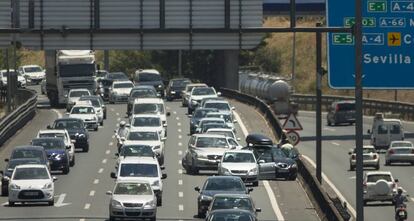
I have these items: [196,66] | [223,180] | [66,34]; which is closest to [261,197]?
[223,180]

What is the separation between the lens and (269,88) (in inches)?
3947

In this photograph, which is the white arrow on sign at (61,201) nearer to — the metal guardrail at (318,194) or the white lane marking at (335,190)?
the metal guardrail at (318,194)

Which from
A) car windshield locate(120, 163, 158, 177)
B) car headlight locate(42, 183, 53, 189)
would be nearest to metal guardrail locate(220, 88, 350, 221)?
car windshield locate(120, 163, 158, 177)

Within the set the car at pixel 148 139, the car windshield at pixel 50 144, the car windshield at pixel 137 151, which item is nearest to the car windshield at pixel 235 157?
the car windshield at pixel 137 151

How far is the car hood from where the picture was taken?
4169cm

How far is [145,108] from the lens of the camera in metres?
72.2

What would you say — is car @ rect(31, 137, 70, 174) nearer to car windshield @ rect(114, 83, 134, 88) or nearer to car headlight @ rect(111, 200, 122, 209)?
car headlight @ rect(111, 200, 122, 209)

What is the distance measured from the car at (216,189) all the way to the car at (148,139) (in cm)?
1312

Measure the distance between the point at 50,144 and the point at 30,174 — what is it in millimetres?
8757

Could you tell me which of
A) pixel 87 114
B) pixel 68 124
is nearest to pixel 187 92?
pixel 87 114

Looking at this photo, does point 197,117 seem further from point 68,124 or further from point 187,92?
point 187,92

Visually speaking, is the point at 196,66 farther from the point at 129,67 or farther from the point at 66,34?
the point at 66,34

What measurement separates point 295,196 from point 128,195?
8.47 m

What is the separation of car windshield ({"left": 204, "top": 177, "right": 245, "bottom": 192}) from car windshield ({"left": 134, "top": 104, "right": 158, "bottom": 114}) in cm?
2808
